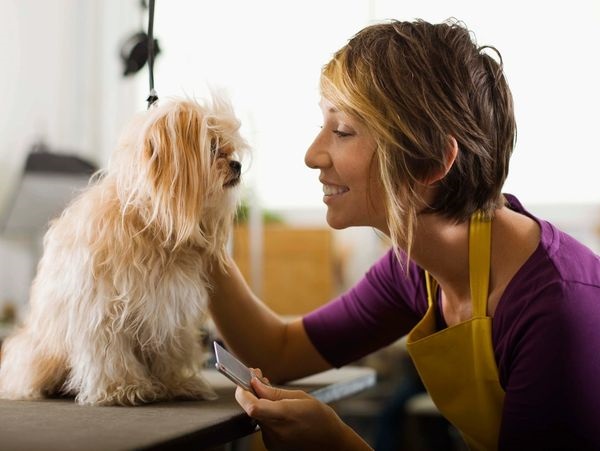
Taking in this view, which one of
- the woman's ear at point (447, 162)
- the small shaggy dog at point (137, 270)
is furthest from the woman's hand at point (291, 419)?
the woman's ear at point (447, 162)

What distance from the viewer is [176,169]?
133cm

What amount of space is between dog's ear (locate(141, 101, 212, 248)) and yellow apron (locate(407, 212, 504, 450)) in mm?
459

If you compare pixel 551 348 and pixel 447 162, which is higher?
pixel 447 162

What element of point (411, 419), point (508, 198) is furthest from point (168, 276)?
point (411, 419)

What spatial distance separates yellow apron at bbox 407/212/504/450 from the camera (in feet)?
4.60

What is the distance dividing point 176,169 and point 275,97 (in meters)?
3.40

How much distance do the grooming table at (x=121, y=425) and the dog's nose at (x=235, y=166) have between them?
0.37m

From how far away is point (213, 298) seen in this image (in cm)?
157

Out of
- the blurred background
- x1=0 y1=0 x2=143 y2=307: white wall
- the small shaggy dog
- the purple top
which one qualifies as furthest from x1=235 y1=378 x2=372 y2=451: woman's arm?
x1=0 y1=0 x2=143 y2=307: white wall

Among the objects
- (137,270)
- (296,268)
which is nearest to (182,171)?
(137,270)

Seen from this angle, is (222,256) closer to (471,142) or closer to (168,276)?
(168,276)

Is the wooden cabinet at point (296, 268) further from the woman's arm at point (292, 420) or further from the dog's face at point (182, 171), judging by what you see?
the woman's arm at point (292, 420)

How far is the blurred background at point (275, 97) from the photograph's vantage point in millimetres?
4008

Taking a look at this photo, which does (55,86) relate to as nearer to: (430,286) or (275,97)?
(275,97)
